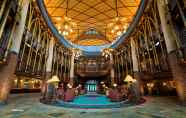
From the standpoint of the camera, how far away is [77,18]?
874 inches

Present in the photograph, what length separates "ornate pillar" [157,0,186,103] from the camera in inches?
269

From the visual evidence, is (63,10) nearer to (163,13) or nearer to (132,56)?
(132,56)

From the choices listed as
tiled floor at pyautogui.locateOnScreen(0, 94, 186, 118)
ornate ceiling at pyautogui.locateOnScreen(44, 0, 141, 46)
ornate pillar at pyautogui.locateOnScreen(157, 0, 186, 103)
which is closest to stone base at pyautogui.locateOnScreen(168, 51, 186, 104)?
ornate pillar at pyautogui.locateOnScreen(157, 0, 186, 103)

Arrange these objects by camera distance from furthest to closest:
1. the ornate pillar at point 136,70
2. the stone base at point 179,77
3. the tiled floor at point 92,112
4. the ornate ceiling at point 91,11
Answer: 1. the ornate ceiling at point 91,11
2. the ornate pillar at point 136,70
3. the stone base at point 179,77
4. the tiled floor at point 92,112

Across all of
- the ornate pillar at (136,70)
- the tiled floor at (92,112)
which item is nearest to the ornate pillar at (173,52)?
the tiled floor at (92,112)

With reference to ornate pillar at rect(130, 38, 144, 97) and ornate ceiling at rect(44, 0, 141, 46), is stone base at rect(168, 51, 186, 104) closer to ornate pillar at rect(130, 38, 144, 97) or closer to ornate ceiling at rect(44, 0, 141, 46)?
ornate pillar at rect(130, 38, 144, 97)

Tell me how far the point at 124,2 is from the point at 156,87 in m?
13.1

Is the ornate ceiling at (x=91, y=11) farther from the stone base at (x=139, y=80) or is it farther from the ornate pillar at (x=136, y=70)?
the stone base at (x=139, y=80)

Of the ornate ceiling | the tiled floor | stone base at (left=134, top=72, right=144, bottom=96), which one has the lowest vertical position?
the tiled floor

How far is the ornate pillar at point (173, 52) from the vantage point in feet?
22.4

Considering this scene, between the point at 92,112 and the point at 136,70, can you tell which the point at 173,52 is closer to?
the point at 92,112

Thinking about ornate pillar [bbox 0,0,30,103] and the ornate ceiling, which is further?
the ornate ceiling

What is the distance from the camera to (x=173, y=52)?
24.9ft

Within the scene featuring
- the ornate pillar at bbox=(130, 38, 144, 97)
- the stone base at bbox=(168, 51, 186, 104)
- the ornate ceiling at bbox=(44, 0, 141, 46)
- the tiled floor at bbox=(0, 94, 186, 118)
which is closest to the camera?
the tiled floor at bbox=(0, 94, 186, 118)
